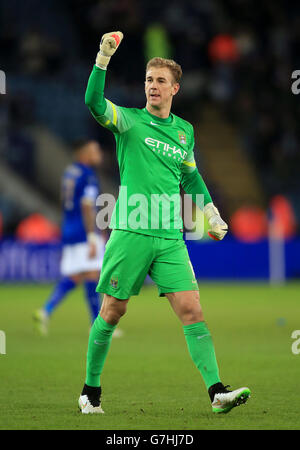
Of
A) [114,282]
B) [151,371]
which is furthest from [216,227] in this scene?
[151,371]

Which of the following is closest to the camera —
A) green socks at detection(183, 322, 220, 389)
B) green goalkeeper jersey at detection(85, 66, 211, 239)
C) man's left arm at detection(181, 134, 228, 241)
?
green socks at detection(183, 322, 220, 389)

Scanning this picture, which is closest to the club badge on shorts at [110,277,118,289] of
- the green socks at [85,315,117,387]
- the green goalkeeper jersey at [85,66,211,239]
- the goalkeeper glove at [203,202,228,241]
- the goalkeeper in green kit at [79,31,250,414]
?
the goalkeeper in green kit at [79,31,250,414]

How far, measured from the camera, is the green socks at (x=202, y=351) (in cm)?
614

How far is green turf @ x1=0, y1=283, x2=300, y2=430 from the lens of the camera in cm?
587

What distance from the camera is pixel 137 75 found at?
25453 millimetres

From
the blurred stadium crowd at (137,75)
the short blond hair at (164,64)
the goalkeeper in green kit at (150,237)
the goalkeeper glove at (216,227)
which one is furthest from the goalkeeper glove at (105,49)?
the blurred stadium crowd at (137,75)

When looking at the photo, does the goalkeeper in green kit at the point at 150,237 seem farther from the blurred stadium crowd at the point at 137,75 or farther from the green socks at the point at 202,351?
the blurred stadium crowd at the point at 137,75

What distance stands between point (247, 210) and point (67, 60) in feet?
22.3

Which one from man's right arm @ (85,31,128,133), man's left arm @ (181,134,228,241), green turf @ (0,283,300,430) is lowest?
green turf @ (0,283,300,430)

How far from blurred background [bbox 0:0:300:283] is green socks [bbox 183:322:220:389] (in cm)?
1336

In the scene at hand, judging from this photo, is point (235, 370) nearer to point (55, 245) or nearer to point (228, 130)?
point (55, 245)

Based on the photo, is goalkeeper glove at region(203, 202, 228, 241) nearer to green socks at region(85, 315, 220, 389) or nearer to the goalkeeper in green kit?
the goalkeeper in green kit

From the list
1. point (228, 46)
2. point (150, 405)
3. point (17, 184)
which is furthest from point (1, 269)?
point (150, 405)

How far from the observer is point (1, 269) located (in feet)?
62.8
